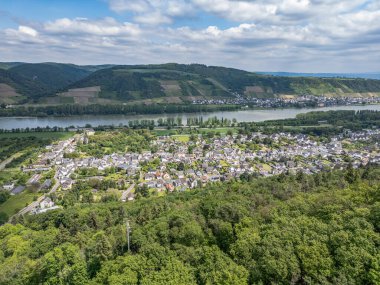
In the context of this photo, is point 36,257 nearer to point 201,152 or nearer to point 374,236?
point 374,236

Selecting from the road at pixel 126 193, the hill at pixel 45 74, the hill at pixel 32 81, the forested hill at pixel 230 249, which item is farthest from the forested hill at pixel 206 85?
the forested hill at pixel 230 249

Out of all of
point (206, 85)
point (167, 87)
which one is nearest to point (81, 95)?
point (167, 87)

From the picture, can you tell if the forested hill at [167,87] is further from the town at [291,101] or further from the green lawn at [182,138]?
the green lawn at [182,138]

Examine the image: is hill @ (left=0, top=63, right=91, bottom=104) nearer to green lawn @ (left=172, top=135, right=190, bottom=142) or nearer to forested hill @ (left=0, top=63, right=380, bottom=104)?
forested hill @ (left=0, top=63, right=380, bottom=104)

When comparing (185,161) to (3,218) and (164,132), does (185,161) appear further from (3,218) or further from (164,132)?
(3,218)

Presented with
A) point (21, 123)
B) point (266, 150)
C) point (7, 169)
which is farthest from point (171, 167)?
point (21, 123)
